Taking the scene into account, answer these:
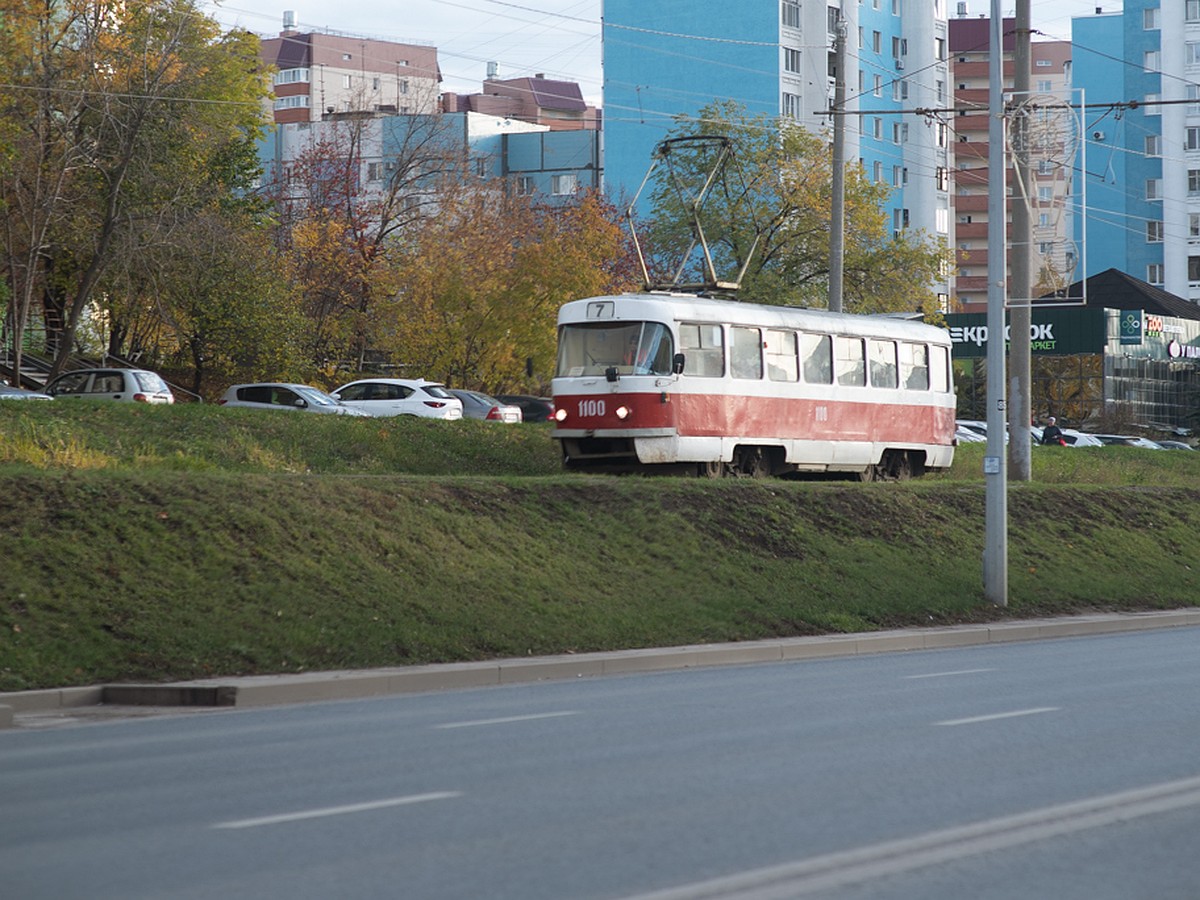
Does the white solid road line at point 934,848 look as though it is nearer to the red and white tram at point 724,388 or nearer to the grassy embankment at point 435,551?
the grassy embankment at point 435,551

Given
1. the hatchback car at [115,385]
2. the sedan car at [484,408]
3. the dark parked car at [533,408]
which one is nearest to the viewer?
the hatchback car at [115,385]

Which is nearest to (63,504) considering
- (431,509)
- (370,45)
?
(431,509)

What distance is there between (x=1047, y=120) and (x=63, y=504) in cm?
1569

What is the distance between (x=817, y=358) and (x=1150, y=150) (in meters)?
79.8

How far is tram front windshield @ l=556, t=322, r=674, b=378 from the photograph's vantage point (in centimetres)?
2841

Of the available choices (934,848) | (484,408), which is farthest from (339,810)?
(484,408)

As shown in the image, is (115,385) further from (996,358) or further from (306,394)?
(996,358)

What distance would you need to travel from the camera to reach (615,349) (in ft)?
94.4

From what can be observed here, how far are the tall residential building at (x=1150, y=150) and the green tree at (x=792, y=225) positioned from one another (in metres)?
48.4

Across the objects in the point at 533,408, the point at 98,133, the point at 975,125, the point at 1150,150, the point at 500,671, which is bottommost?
the point at 500,671

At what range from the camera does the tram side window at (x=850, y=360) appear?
1277 inches

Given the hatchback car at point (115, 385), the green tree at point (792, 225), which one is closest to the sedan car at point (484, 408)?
the hatchback car at point (115, 385)

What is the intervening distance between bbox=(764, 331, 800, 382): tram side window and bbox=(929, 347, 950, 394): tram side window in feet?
16.7

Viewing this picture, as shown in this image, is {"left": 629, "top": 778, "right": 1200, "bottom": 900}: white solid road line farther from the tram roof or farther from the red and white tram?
the tram roof
